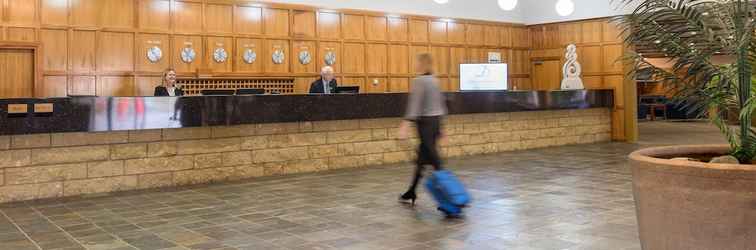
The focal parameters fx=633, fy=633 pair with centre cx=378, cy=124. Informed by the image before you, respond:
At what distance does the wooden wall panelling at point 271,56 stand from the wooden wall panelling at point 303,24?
311 mm

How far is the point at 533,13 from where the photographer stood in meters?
15.2

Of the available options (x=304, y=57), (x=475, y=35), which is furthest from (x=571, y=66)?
(x=304, y=57)

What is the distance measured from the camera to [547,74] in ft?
49.6

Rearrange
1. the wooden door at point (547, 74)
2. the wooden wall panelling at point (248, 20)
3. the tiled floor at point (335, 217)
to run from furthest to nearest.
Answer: the wooden door at point (547, 74) < the wooden wall panelling at point (248, 20) < the tiled floor at point (335, 217)

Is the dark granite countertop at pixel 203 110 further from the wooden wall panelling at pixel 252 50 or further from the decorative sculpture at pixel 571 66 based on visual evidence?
the decorative sculpture at pixel 571 66

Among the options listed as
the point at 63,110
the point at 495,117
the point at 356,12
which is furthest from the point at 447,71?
the point at 63,110

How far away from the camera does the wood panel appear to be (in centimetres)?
1168

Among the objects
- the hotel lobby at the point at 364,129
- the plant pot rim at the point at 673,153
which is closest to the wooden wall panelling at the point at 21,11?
the hotel lobby at the point at 364,129

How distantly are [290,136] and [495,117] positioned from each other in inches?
155

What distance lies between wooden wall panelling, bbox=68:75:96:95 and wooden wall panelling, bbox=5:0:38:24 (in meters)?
1.01

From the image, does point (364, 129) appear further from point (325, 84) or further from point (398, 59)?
point (398, 59)

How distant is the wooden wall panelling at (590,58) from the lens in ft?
45.8

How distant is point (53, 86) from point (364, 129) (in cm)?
477

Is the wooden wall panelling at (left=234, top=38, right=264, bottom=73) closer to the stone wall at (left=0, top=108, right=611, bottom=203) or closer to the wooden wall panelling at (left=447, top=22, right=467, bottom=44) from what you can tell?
the stone wall at (left=0, top=108, right=611, bottom=203)
